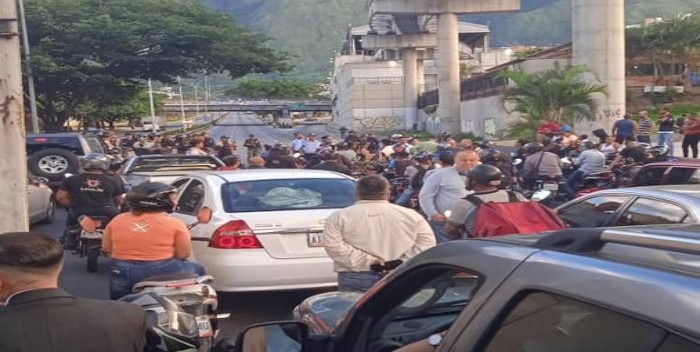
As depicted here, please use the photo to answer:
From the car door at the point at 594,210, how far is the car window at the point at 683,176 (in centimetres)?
189

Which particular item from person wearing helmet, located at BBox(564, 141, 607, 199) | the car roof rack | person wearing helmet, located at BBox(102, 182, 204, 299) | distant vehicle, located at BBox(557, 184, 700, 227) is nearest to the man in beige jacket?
person wearing helmet, located at BBox(102, 182, 204, 299)

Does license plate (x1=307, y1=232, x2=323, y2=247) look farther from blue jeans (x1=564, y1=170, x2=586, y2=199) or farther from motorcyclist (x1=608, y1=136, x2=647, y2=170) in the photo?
blue jeans (x1=564, y1=170, x2=586, y2=199)

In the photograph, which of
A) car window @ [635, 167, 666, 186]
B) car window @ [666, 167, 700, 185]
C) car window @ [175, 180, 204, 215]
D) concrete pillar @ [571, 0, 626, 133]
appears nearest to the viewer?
car window @ [175, 180, 204, 215]

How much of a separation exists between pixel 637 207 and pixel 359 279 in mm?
2613

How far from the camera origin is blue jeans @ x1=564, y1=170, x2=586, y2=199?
15.7 m

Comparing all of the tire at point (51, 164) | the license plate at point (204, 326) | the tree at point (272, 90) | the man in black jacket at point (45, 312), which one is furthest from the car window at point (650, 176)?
the tree at point (272, 90)

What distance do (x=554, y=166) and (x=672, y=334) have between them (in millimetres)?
14204

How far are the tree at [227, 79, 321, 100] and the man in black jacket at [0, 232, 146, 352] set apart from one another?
166399mm

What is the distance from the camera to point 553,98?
30.0 metres

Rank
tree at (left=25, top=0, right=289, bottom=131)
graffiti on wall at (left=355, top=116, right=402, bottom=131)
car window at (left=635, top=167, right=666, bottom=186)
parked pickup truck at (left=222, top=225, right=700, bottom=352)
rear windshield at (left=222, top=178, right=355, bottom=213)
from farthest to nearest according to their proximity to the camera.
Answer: graffiti on wall at (left=355, top=116, right=402, bottom=131)
tree at (left=25, top=0, right=289, bottom=131)
car window at (left=635, top=167, right=666, bottom=186)
rear windshield at (left=222, top=178, right=355, bottom=213)
parked pickup truck at (left=222, top=225, right=700, bottom=352)

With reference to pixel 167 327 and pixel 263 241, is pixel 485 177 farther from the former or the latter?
pixel 167 327

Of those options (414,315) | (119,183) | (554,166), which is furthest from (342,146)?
(414,315)

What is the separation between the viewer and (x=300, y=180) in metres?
9.38

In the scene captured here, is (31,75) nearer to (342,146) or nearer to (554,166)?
(342,146)
